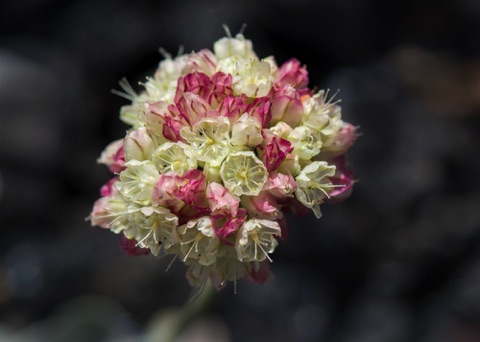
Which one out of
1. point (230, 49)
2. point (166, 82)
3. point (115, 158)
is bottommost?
point (115, 158)

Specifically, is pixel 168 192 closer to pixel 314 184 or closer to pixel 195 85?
pixel 195 85

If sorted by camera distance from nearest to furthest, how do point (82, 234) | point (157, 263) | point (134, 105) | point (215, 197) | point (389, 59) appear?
point (215, 197), point (134, 105), point (157, 263), point (82, 234), point (389, 59)

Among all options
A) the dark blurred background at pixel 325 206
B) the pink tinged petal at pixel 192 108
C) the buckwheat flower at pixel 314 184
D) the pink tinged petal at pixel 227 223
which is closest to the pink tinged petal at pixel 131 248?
the pink tinged petal at pixel 227 223

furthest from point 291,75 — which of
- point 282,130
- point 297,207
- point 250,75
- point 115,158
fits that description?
point 115,158

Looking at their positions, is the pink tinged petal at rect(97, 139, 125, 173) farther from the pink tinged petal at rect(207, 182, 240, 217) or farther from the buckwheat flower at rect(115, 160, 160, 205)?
the pink tinged petal at rect(207, 182, 240, 217)

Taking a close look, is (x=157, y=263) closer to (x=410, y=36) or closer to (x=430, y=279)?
(x=430, y=279)

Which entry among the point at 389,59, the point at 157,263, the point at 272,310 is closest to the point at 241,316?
the point at 272,310

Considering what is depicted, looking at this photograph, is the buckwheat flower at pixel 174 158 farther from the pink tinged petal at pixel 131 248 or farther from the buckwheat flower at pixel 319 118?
the buckwheat flower at pixel 319 118
